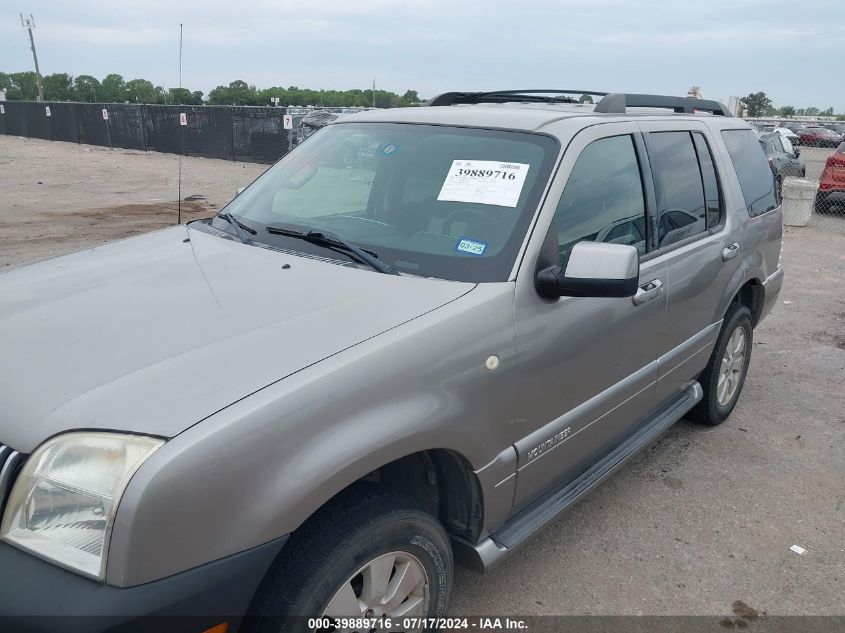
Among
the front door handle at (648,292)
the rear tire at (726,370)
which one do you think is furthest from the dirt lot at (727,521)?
the front door handle at (648,292)

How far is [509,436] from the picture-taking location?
242 cm

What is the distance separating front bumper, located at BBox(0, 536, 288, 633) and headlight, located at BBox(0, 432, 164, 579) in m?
0.03

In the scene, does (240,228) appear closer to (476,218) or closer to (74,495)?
(476,218)

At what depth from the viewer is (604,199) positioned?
2.98 meters

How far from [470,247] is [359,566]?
1.17m

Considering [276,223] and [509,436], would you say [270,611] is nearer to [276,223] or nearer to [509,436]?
[509,436]

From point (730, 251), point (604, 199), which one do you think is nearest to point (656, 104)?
point (730, 251)

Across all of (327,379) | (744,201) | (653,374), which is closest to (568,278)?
(327,379)

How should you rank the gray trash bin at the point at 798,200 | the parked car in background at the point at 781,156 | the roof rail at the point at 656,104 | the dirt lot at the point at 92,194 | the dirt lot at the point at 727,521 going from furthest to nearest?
the parked car in background at the point at 781,156 < the gray trash bin at the point at 798,200 < the dirt lot at the point at 92,194 < the roof rail at the point at 656,104 < the dirt lot at the point at 727,521

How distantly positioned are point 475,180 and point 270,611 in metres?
1.69

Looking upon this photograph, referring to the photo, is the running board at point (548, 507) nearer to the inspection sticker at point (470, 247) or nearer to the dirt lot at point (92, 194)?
the inspection sticker at point (470, 247)

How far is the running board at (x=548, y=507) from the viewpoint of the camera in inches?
96.2

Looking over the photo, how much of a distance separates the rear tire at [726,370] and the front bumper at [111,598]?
3.30 metres

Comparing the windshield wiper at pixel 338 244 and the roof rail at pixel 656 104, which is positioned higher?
the roof rail at pixel 656 104
